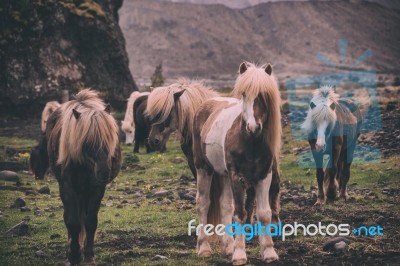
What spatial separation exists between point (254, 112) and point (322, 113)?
530 cm

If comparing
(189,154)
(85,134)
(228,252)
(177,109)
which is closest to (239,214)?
(228,252)

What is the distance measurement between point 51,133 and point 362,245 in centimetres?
479

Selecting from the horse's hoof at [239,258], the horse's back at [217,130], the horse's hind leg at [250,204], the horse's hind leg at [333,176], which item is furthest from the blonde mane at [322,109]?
the horse's hoof at [239,258]

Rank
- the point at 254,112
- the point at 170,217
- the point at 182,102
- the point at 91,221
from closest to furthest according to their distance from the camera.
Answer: the point at 254,112 < the point at 91,221 < the point at 182,102 < the point at 170,217

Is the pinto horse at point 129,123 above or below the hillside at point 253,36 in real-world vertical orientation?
below

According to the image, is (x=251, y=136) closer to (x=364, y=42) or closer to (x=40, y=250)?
(x=40, y=250)

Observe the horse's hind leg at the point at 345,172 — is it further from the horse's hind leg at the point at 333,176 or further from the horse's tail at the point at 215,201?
the horse's tail at the point at 215,201

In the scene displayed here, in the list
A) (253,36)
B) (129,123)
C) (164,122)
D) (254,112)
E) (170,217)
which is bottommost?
(170,217)

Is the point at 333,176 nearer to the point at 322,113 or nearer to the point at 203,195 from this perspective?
the point at 322,113

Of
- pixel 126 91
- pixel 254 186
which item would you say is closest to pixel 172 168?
pixel 254 186

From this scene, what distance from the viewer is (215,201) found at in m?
9.71

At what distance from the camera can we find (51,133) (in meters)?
9.88

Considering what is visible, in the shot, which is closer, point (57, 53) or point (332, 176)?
point (332, 176)

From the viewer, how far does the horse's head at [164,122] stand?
11.8 meters
